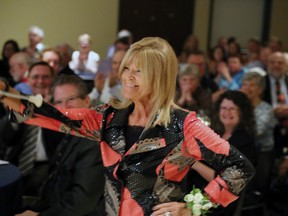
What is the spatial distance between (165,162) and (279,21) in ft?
29.2

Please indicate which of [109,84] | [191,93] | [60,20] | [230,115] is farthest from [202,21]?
[230,115]

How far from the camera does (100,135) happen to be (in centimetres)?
205

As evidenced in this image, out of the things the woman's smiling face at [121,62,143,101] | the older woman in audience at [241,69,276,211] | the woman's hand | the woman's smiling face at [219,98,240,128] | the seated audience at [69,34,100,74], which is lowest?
the older woman in audience at [241,69,276,211]

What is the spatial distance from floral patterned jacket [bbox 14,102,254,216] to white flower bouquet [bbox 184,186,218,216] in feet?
0.10

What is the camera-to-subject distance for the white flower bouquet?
75.7 inches

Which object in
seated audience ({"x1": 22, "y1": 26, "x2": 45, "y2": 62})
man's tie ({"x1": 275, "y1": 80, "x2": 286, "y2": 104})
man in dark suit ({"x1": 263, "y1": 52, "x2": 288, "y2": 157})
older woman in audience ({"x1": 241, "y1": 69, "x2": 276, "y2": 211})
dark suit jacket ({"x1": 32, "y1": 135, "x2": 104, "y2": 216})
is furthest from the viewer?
seated audience ({"x1": 22, "y1": 26, "x2": 45, "y2": 62})

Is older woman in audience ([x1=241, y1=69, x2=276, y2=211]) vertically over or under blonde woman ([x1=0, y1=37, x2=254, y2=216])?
under

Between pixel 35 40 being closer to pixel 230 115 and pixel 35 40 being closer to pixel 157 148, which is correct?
pixel 230 115

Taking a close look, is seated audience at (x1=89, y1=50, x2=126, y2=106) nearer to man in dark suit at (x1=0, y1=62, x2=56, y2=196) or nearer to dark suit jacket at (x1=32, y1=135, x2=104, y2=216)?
man in dark suit at (x1=0, y1=62, x2=56, y2=196)

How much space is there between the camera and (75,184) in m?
2.80

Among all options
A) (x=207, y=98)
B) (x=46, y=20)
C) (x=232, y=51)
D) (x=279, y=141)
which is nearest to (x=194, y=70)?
(x=207, y=98)

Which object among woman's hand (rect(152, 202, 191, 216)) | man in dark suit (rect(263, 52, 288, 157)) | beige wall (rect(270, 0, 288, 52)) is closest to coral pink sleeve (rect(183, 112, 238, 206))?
woman's hand (rect(152, 202, 191, 216))

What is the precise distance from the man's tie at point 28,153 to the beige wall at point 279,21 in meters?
7.42

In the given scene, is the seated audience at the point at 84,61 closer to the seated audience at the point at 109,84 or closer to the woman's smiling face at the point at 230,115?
the seated audience at the point at 109,84
